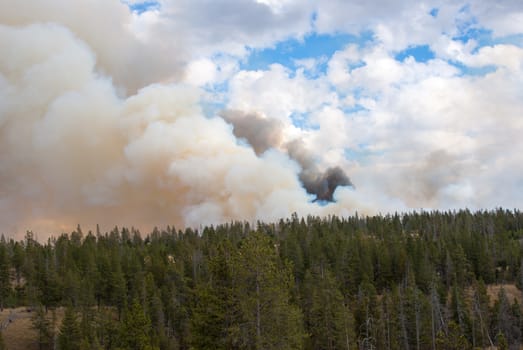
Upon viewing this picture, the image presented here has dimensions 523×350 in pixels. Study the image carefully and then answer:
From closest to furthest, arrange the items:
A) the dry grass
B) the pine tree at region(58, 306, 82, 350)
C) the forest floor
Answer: the pine tree at region(58, 306, 82, 350), the dry grass, the forest floor

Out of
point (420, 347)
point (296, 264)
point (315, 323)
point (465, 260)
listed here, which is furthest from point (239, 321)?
point (465, 260)

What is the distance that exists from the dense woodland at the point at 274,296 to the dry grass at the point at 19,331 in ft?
8.57

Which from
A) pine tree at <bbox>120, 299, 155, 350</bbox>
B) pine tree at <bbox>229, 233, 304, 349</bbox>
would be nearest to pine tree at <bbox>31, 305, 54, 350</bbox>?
pine tree at <bbox>120, 299, 155, 350</bbox>

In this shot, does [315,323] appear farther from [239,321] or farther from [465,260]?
[465,260]

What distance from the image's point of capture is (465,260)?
146 meters

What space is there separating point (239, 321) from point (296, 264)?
10426 centimetres

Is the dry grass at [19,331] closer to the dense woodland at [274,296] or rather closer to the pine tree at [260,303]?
the dense woodland at [274,296]

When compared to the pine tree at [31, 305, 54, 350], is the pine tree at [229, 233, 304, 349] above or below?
above

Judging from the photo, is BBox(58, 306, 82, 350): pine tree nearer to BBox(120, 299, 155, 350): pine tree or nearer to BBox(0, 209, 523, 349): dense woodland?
BBox(0, 209, 523, 349): dense woodland

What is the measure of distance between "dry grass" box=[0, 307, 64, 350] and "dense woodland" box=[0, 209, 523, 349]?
2.61 meters

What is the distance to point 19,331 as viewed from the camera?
112 meters

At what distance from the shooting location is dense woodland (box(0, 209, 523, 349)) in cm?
4153

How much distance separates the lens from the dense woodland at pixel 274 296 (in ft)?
136

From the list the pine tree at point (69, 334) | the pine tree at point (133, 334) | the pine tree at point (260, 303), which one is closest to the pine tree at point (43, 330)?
the pine tree at point (69, 334)
